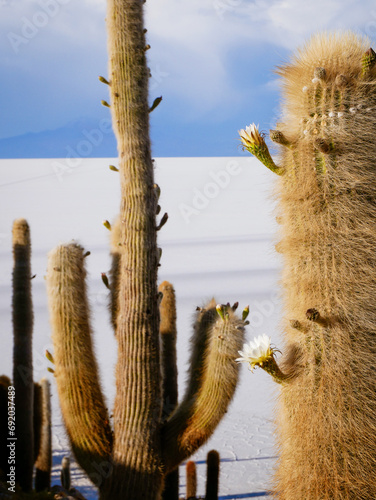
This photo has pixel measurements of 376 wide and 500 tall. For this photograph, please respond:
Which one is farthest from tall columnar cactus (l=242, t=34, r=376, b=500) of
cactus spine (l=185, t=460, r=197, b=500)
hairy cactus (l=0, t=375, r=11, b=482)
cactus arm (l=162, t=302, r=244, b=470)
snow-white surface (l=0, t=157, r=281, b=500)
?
hairy cactus (l=0, t=375, r=11, b=482)

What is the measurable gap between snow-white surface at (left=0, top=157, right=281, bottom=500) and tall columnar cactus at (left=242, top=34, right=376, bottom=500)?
14 centimetres

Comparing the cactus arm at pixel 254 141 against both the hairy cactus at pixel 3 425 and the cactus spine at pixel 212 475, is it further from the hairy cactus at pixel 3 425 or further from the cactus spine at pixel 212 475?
the hairy cactus at pixel 3 425

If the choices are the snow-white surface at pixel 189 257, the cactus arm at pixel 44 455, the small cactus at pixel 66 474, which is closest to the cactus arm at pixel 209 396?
the snow-white surface at pixel 189 257

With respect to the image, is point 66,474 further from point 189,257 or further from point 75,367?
point 189,257

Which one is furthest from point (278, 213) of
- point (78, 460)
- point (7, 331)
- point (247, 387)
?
point (7, 331)

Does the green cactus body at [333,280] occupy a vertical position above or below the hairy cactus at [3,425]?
above

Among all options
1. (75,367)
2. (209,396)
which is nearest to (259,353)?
(209,396)

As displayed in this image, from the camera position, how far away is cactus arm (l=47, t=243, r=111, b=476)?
65.8 inches

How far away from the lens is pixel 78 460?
169cm

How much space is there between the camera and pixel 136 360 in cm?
160

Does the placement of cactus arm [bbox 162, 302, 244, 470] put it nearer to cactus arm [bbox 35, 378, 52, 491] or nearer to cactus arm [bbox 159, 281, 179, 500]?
cactus arm [bbox 159, 281, 179, 500]

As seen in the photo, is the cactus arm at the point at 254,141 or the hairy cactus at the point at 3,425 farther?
the hairy cactus at the point at 3,425

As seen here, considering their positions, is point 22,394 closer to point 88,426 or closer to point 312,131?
point 88,426

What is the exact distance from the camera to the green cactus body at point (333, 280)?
1078 millimetres
